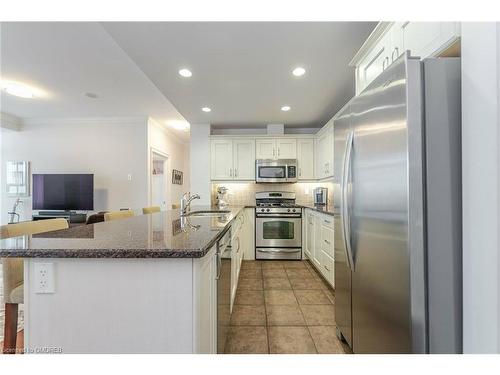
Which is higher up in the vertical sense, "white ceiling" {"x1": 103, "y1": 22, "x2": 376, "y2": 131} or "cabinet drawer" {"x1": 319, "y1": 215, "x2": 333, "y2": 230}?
"white ceiling" {"x1": 103, "y1": 22, "x2": 376, "y2": 131}

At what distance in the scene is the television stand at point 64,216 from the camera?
4.78 m

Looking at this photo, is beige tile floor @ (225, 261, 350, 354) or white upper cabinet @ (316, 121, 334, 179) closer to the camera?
beige tile floor @ (225, 261, 350, 354)

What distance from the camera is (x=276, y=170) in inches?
175

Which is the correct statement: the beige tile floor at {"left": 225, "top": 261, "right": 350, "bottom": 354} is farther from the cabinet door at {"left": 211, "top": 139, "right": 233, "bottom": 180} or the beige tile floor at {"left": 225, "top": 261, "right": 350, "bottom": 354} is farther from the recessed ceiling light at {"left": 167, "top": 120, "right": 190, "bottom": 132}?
the recessed ceiling light at {"left": 167, "top": 120, "right": 190, "bottom": 132}

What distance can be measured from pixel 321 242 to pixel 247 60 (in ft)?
7.57

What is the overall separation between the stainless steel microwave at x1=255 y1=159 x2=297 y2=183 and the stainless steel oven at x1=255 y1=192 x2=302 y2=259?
0.63m

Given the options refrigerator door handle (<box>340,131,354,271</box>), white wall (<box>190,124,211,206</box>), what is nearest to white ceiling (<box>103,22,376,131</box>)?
white wall (<box>190,124,211,206</box>)

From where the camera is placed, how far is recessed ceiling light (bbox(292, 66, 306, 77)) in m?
2.61

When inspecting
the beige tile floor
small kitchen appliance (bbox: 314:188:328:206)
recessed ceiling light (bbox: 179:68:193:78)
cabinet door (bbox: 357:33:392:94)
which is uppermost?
recessed ceiling light (bbox: 179:68:193:78)

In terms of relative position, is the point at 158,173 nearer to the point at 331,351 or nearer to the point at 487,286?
the point at 331,351

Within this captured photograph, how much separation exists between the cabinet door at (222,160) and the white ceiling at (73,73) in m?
1.27

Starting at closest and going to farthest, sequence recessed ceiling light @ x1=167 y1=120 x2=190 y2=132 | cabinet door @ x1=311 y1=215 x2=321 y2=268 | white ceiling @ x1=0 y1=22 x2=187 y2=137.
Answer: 1. white ceiling @ x1=0 y1=22 x2=187 y2=137
2. cabinet door @ x1=311 y1=215 x2=321 y2=268
3. recessed ceiling light @ x1=167 y1=120 x2=190 y2=132

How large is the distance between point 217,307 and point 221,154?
140 inches

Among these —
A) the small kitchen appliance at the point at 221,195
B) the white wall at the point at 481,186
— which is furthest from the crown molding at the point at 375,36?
the small kitchen appliance at the point at 221,195
